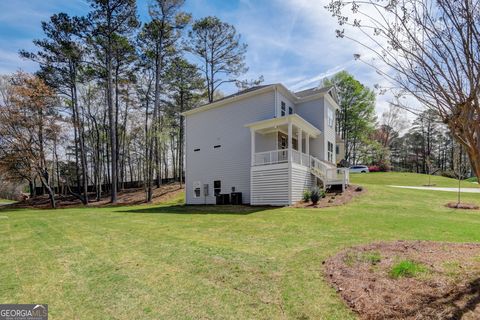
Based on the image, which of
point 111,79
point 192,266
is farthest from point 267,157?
point 111,79

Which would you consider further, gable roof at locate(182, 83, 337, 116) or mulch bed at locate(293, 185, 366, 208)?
gable roof at locate(182, 83, 337, 116)

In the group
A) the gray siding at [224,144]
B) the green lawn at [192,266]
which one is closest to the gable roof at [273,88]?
the gray siding at [224,144]

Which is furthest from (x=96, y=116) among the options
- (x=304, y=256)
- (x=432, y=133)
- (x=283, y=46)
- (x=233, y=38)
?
(x=432, y=133)

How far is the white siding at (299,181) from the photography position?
558 inches

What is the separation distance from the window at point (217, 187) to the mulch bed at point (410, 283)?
45.8ft

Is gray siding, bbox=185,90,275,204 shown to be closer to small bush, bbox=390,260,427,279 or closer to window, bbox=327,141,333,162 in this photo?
window, bbox=327,141,333,162

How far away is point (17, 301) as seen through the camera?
357 cm

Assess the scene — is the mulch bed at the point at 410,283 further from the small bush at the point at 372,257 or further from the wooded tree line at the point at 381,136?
the wooded tree line at the point at 381,136

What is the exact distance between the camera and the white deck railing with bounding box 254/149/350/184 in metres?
15.0

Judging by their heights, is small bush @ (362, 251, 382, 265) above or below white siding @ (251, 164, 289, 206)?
below

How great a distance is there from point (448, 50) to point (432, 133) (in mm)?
53345

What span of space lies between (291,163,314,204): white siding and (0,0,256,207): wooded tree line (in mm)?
13196

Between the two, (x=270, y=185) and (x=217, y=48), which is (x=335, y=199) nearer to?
(x=270, y=185)

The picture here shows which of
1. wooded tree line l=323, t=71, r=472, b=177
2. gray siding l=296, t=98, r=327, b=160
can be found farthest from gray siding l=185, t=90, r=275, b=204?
wooded tree line l=323, t=71, r=472, b=177
